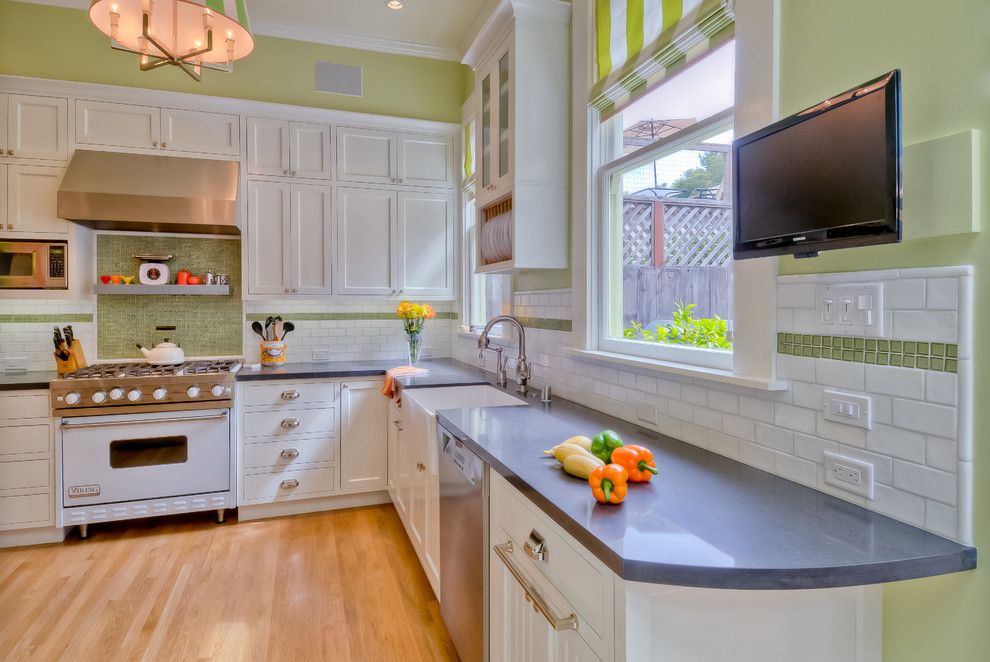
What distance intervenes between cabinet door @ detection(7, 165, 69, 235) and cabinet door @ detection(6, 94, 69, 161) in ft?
0.31

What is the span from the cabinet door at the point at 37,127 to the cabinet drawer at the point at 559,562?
3549mm

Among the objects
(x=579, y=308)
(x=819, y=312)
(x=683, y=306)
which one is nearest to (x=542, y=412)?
(x=579, y=308)

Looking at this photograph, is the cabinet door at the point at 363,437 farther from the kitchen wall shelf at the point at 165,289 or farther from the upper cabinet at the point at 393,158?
the upper cabinet at the point at 393,158

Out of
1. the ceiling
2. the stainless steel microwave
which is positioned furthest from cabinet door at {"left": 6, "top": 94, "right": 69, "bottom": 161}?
the ceiling

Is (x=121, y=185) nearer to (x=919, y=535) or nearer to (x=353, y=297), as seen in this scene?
(x=353, y=297)

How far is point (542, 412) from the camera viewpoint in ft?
7.90

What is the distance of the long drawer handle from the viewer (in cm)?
125

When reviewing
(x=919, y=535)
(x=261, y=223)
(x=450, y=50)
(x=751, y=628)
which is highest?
(x=450, y=50)

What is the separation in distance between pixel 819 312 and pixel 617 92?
135 cm

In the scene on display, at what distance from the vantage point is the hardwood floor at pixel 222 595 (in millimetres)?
2336

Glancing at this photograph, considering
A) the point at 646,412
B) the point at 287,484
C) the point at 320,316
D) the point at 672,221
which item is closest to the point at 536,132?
the point at 672,221

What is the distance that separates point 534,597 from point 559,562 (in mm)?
156

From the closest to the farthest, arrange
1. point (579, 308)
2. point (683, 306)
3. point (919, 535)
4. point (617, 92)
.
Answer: point (919, 535) < point (683, 306) < point (617, 92) < point (579, 308)

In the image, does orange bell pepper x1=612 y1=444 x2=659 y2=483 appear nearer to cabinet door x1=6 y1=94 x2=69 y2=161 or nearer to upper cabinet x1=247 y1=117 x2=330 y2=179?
upper cabinet x1=247 y1=117 x2=330 y2=179
